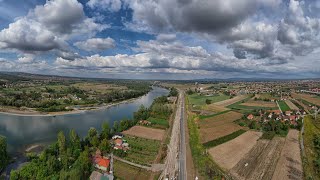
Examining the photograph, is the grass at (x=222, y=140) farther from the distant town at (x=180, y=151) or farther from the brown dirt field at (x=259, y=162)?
the brown dirt field at (x=259, y=162)

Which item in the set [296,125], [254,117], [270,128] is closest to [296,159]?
[270,128]

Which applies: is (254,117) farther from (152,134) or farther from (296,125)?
(152,134)

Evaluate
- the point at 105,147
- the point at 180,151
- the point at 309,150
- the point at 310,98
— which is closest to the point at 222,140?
the point at 180,151

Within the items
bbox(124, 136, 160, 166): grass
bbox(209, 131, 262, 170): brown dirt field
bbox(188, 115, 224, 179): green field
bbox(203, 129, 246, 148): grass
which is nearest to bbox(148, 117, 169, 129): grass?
bbox(188, 115, 224, 179): green field

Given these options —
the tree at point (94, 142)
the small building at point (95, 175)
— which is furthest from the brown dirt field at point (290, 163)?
the tree at point (94, 142)

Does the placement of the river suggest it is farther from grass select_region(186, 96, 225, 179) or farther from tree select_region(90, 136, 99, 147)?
grass select_region(186, 96, 225, 179)

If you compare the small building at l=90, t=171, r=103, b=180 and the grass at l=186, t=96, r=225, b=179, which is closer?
the small building at l=90, t=171, r=103, b=180
